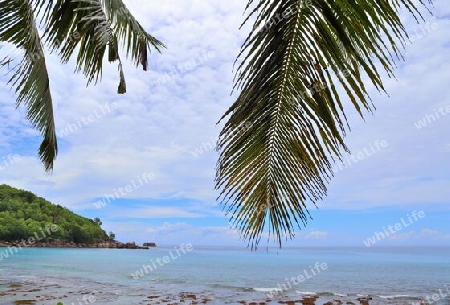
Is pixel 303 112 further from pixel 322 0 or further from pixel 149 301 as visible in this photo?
pixel 149 301

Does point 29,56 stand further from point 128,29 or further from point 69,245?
point 69,245

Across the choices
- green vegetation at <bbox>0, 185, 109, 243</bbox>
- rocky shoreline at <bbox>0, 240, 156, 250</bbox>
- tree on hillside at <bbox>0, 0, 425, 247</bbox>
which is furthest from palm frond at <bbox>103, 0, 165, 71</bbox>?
rocky shoreline at <bbox>0, 240, 156, 250</bbox>

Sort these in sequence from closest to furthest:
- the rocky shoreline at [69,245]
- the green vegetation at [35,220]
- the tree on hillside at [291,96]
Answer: the tree on hillside at [291,96] < the green vegetation at [35,220] < the rocky shoreline at [69,245]

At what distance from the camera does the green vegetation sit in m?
103

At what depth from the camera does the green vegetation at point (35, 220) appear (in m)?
103

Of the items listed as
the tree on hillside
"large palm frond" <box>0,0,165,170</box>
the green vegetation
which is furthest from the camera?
the green vegetation

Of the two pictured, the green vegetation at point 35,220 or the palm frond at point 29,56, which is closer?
the palm frond at point 29,56

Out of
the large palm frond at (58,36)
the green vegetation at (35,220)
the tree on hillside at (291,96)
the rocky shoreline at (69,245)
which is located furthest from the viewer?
the rocky shoreline at (69,245)

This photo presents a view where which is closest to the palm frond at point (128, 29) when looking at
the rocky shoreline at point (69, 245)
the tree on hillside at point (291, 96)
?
the tree on hillside at point (291, 96)

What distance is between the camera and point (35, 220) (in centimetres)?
10950

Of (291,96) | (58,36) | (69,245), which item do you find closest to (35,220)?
(69,245)

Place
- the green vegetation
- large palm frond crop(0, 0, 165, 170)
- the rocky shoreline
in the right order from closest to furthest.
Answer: large palm frond crop(0, 0, 165, 170)
the green vegetation
the rocky shoreline

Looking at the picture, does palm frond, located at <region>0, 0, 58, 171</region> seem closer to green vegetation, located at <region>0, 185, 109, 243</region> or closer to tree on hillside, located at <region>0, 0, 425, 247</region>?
tree on hillside, located at <region>0, 0, 425, 247</region>

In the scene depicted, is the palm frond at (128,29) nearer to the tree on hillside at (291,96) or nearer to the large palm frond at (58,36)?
the large palm frond at (58,36)
